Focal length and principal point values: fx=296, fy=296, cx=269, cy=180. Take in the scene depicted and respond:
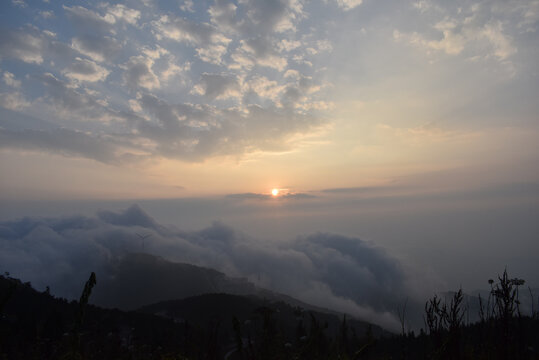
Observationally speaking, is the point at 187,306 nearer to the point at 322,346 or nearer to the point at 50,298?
the point at 50,298

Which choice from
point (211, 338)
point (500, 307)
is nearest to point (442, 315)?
point (500, 307)

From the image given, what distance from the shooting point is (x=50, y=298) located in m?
130

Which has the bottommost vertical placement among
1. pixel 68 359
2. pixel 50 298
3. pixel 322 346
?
pixel 50 298

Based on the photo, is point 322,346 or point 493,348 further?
point 322,346

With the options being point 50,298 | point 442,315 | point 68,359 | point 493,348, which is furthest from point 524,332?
point 50,298

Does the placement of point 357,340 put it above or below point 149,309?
above

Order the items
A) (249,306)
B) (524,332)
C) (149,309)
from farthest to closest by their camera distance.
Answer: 1. (149,309)
2. (249,306)
3. (524,332)

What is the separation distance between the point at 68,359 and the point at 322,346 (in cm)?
476

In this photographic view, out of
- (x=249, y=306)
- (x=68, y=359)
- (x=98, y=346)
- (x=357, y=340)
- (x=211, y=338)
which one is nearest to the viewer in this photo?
(x=68, y=359)

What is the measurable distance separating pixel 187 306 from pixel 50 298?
226 feet

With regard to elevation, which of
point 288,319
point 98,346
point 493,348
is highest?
point 493,348

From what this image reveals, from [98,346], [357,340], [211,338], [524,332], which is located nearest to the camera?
[211,338]

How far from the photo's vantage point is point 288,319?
173 m

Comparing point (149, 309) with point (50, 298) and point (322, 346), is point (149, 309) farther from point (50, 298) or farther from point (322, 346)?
point (322, 346)
